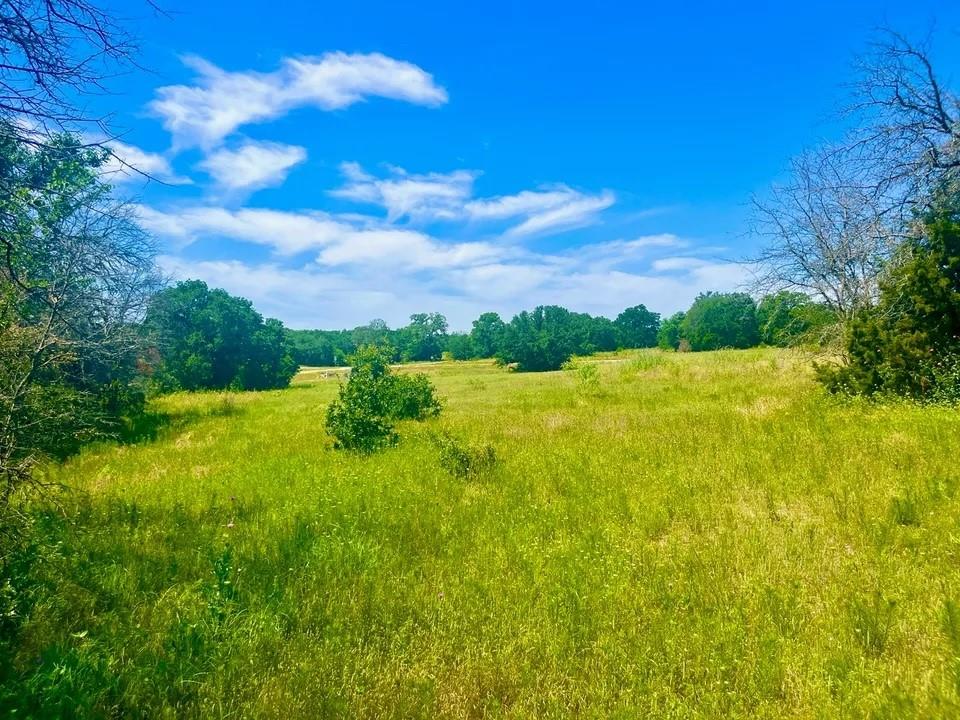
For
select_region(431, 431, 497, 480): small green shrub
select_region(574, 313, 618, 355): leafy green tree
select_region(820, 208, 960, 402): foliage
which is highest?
select_region(574, 313, 618, 355): leafy green tree

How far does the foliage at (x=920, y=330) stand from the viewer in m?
8.91

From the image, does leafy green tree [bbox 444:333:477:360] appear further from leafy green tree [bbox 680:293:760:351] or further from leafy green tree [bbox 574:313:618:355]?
leafy green tree [bbox 680:293:760:351]

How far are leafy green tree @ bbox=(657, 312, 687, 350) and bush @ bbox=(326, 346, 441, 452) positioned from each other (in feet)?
374

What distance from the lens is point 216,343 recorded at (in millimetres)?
45938

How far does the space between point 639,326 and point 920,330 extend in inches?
4946

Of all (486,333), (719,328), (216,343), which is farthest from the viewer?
(486,333)

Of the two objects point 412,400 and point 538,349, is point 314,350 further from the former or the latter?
point 412,400

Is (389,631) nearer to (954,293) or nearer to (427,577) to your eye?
(427,577)

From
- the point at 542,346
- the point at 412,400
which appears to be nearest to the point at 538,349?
the point at 542,346

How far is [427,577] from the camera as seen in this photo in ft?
14.0

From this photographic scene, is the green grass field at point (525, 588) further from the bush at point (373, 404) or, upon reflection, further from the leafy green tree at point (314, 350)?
the leafy green tree at point (314, 350)

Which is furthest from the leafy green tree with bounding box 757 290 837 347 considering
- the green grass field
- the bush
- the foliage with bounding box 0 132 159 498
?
the foliage with bounding box 0 132 159 498

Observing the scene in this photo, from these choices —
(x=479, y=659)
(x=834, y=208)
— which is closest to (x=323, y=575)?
(x=479, y=659)

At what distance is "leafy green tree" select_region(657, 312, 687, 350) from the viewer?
120062mm
